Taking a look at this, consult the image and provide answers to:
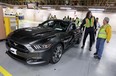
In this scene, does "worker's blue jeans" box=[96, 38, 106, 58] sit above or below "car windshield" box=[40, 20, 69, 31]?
below

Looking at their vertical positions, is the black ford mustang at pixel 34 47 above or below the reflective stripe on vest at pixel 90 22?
below

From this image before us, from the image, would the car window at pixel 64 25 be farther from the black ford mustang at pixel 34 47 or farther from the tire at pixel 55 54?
the tire at pixel 55 54

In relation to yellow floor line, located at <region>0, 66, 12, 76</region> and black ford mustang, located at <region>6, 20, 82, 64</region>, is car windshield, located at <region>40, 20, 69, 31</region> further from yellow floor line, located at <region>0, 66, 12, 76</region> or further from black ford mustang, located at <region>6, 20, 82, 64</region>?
yellow floor line, located at <region>0, 66, 12, 76</region>

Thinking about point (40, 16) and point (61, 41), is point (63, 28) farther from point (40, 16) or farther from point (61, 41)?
point (40, 16)

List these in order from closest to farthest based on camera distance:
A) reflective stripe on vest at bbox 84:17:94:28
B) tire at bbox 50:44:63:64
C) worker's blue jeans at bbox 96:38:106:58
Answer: tire at bbox 50:44:63:64, worker's blue jeans at bbox 96:38:106:58, reflective stripe on vest at bbox 84:17:94:28

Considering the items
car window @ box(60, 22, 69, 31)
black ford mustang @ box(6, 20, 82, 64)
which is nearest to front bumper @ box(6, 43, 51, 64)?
black ford mustang @ box(6, 20, 82, 64)

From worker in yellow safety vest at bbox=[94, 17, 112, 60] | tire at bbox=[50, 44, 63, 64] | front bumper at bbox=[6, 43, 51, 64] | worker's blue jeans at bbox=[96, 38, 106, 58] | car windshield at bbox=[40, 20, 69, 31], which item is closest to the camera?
front bumper at bbox=[6, 43, 51, 64]

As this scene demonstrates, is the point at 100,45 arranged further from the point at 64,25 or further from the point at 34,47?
the point at 34,47

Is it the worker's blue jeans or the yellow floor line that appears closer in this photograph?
the yellow floor line

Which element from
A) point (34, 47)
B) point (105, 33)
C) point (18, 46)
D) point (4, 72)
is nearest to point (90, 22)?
point (105, 33)

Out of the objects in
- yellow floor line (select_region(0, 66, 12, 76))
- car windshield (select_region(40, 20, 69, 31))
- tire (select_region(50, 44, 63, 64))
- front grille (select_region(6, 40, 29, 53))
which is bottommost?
yellow floor line (select_region(0, 66, 12, 76))

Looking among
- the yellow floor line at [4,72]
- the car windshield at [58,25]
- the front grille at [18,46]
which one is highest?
the car windshield at [58,25]

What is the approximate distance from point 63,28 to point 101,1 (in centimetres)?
1340

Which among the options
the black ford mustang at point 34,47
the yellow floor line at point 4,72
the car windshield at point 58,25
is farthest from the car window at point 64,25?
the yellow floor line at point 4,72
